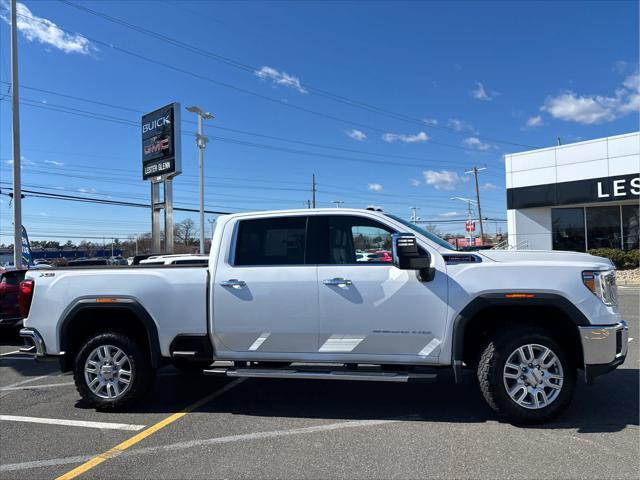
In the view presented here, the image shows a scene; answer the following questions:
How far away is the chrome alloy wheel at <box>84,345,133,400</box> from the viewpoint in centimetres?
538

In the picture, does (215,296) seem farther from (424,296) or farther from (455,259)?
(455,259)

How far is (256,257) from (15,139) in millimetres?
13332

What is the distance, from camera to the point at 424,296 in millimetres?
4750

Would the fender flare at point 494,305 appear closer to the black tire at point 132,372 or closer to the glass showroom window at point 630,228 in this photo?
the black tire at point 132,372

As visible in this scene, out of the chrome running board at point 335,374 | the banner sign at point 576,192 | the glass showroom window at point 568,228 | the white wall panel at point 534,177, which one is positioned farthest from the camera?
the glass showroom window at point 568,228

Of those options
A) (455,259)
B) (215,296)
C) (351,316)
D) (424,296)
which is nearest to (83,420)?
(215,296)

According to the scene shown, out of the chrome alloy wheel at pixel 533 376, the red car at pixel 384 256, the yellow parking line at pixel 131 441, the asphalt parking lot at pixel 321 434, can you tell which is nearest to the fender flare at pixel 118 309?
the yellow parking line at pixel 131 441

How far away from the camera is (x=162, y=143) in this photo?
21844mm

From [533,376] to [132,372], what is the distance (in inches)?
155

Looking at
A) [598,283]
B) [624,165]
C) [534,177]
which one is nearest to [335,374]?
[598,283]

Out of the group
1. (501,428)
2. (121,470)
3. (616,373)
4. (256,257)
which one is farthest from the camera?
(616,373)

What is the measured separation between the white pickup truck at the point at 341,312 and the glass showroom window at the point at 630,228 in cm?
2092

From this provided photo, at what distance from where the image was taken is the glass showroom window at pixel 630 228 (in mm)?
22641

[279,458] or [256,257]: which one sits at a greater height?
[256,257]
